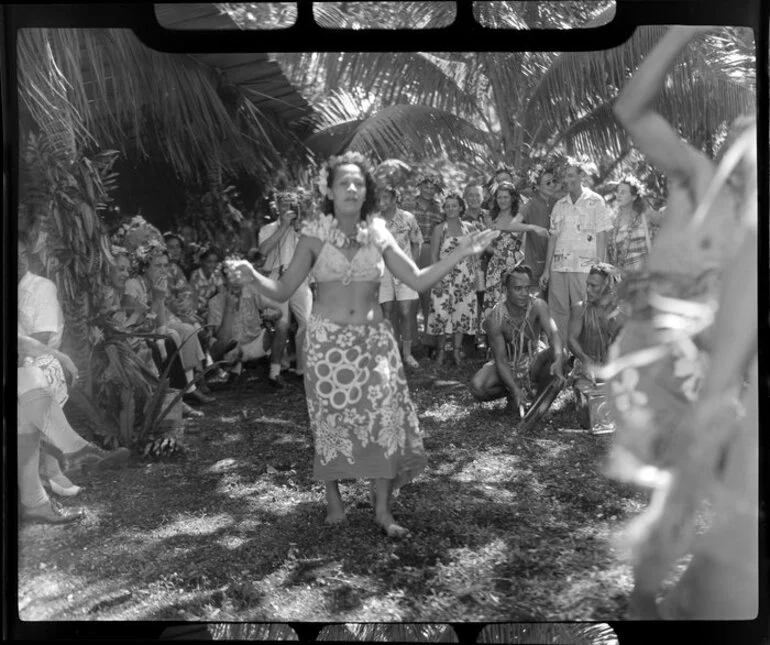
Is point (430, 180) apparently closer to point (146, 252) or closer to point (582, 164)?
point (582, 164)

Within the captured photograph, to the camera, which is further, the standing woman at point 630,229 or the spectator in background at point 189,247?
the spectator in background at point 189,247

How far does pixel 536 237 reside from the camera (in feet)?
14.6

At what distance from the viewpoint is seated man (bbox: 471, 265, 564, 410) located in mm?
4445

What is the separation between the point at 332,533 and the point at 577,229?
1.41m

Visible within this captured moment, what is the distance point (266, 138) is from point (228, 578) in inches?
62.2

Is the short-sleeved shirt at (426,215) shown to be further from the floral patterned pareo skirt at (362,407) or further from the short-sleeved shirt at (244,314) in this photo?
the short-sleeved shirt at (244,314)

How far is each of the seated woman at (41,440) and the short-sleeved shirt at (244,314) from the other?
55 cm

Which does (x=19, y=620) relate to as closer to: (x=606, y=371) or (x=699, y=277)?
(x=606, y=371)

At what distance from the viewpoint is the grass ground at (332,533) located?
430cm

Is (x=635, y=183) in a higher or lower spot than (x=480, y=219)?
higher

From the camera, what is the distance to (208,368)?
14.8ft

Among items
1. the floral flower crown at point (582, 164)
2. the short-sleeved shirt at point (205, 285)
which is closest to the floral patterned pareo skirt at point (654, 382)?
the floral flower crown at point (582, 164)

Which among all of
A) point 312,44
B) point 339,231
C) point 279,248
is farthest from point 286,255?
point 312,44

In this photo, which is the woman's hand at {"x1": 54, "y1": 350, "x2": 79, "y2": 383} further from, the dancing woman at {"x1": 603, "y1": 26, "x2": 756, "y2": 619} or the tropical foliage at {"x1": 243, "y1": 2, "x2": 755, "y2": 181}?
the dancing woman at {"x1": 603, "y1": 26, "x2": 756, "y2": 619}
